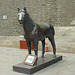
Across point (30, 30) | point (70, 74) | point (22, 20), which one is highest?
point (22, 20)

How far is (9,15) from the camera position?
11930 mm

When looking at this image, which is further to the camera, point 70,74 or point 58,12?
point 58,12

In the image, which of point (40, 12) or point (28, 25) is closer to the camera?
point (28, 25)

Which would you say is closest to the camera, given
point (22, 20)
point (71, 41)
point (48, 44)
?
point (22, 20)

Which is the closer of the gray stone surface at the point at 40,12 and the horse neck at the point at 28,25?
the horse neck at the point at 28,25

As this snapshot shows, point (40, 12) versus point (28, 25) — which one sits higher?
point (40, 12)

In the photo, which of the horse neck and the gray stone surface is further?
the gray stone surface

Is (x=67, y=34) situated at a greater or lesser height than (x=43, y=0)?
lesser

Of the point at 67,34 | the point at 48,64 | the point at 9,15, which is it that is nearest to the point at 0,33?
→ the point at 9,15

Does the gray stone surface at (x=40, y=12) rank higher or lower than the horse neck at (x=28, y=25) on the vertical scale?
higher

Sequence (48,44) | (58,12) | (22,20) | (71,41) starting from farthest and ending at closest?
(58,12)
(48,44)
(71,41)
(22,20)

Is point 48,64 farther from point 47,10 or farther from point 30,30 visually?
point 47,10

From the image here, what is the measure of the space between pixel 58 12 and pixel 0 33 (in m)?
5.17

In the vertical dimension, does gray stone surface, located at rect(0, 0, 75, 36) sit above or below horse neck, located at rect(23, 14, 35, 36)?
above
